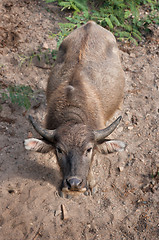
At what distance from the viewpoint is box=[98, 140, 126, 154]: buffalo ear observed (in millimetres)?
5171

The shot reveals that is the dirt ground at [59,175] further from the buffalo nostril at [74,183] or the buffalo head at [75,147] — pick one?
the buffalo nostril at [74,183]

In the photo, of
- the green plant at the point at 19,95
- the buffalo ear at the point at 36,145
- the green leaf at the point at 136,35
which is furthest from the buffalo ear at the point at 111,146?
the green leaf at the point at 136,35

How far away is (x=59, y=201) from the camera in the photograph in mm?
5805

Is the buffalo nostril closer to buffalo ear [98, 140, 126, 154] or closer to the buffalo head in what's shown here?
the buffalo head

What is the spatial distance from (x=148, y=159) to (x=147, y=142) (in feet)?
1.90

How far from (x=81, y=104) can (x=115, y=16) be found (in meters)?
5.52

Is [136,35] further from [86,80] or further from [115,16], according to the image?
[86,80]

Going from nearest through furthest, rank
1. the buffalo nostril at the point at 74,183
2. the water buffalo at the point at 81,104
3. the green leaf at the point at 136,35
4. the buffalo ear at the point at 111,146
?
the buffalo nostril at the point at 74,183
the water buffalo at the point at 81,104
the buffalo ear at the point at 111,146
the green leaf at the point at 136,35

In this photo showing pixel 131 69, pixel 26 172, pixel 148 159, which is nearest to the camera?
pixel 26 172

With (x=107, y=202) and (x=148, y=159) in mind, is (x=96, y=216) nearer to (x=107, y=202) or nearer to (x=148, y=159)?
(x=107, y=202)

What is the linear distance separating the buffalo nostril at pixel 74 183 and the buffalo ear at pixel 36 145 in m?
1.08

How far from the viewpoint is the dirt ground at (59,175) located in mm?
5387

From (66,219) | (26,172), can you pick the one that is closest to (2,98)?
(26,172)

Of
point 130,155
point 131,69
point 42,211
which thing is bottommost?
point 42,211
